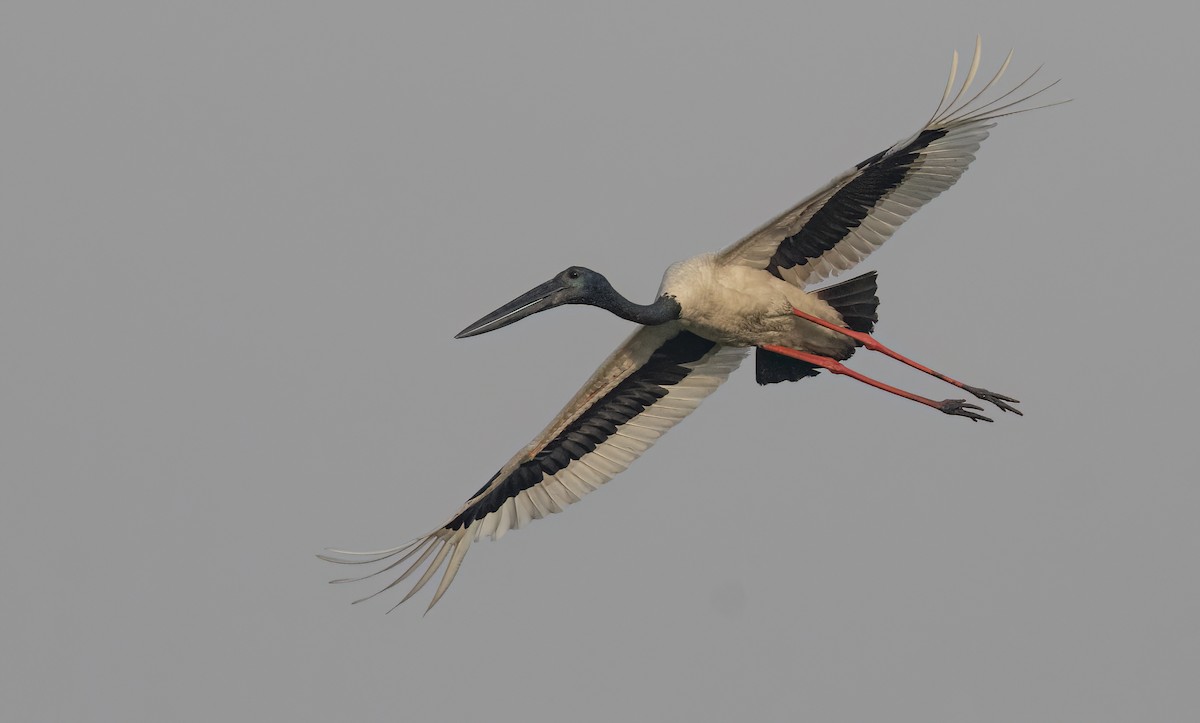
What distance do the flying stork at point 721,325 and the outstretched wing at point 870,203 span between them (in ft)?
0.04

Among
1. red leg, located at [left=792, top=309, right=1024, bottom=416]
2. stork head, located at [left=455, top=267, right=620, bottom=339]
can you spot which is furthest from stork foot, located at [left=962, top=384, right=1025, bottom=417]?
stork head, located at [left=455, top=267, right=620, bottom=339]

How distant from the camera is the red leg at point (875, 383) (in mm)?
24156

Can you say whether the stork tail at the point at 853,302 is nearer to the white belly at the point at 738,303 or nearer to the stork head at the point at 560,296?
the white belly at the point at 738,303

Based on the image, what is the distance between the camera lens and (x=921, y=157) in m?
23.5

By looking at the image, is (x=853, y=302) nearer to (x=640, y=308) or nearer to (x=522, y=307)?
(x=640, y=308)

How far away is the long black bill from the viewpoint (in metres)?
23.2

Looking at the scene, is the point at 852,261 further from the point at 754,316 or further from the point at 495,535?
the point at 495,535

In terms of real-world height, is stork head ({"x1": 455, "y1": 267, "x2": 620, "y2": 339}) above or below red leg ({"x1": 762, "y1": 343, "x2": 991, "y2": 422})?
above

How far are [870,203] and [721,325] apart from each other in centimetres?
186

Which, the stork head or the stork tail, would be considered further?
the stork tail

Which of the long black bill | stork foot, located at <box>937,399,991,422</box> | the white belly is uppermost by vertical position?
the long black bill

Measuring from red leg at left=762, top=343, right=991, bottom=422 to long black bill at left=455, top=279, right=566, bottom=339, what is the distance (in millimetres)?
2143

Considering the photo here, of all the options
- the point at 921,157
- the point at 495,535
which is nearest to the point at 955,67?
the point at 921,157

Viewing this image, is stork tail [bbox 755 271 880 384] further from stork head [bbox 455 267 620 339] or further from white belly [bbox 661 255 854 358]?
stork head [bbox 455 267 620 339]
